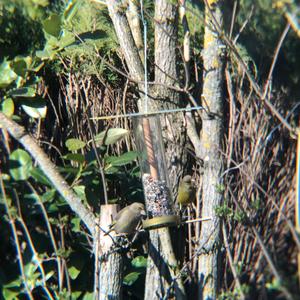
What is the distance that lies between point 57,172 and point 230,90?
4.00ft

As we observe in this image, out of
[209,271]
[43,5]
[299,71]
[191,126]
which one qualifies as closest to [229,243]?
[209,271]

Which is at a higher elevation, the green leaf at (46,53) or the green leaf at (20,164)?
the green leaf at (46,53)

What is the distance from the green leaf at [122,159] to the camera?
4.40 m

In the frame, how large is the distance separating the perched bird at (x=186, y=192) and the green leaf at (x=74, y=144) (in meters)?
0.79

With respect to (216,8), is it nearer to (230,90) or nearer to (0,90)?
(230,90)

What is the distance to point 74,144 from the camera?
4500 mm

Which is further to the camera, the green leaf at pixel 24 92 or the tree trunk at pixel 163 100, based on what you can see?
the green leaf at pixel 24 92

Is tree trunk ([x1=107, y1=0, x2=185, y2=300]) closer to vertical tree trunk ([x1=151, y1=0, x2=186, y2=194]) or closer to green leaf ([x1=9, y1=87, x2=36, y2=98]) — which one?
vertical tree trunk ([x1=151, y1=0, x2=186, y2=194])

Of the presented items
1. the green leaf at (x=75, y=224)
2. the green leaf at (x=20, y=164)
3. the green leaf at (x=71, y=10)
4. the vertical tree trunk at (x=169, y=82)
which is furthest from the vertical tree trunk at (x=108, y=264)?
the green leaf at (x=71, y=10)

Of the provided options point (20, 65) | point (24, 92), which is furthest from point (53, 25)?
point (24, 92)

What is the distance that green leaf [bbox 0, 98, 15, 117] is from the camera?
4777 mm

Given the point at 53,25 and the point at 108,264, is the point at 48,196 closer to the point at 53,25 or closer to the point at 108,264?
the point at 108,264

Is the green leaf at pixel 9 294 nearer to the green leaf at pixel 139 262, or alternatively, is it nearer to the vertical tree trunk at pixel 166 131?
the green leaf at pixel 139 262

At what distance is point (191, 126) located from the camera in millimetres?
4246
